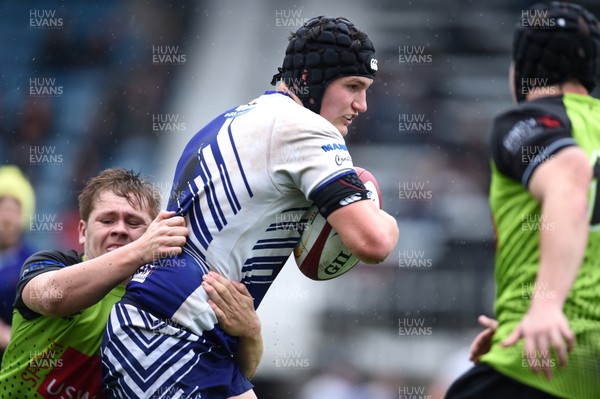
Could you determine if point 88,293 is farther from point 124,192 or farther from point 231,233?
point 124,192

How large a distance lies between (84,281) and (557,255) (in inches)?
68.8

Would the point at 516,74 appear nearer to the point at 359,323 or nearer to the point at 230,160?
the point at 230,160

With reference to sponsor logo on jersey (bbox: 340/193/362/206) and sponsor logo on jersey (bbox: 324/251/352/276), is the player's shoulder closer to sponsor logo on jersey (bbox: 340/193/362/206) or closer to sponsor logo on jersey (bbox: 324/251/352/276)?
sponsor logo on jersey (bbox: 340/193/362/206)

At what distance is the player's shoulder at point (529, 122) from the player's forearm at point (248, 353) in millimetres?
1164

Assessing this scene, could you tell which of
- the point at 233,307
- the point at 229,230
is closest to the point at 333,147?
the point at 229,230

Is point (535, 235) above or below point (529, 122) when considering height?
below

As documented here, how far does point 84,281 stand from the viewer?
11.9 feet

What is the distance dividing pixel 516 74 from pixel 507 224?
480 millimetres

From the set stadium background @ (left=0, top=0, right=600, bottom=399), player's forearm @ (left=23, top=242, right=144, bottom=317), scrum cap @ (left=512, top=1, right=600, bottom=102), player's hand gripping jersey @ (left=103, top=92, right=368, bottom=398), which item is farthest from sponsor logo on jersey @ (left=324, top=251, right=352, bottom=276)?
stadium background @ (left=0, top=0, right=600, bottom=399)

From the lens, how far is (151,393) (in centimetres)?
A: 340

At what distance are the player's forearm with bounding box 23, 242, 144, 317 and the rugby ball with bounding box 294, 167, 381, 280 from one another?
0.59 meters

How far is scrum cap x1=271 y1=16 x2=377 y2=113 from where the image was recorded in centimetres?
384

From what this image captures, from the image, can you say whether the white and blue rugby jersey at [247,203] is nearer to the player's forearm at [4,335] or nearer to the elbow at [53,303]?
the elbow at [53,303]

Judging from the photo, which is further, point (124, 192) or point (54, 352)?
point (124, 192)
